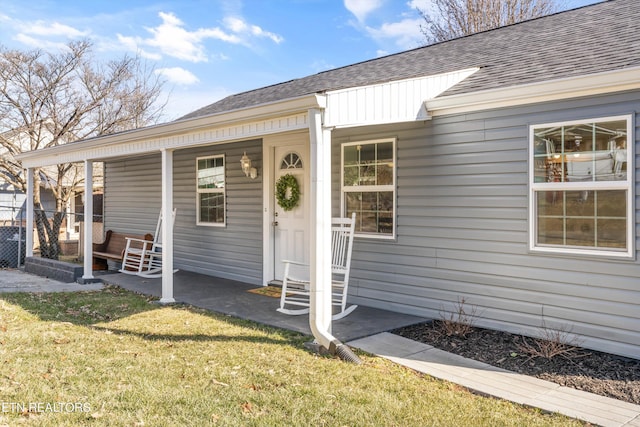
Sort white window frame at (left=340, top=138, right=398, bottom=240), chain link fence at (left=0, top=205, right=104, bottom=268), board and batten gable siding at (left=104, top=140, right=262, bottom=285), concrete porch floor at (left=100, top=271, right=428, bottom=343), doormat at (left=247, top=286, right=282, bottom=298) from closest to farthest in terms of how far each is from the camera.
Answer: concrete porch floor at (left=100, top=271, right=428, bottom=343), white window frame at (left=340, top=138, right=398, bottom=240), doormat at (left=247, top=286, right=282, bottom=298), board and batten gable siding at (left=104, top=140, right=262, bottom=285), chain link fence at (left=0, top=205, right=104, bottom=268)

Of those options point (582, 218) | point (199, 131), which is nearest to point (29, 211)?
point (199, 131)

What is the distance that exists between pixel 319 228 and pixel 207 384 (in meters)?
1.58

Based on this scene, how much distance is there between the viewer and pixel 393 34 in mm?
21109

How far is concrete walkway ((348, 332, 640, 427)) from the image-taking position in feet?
10.2

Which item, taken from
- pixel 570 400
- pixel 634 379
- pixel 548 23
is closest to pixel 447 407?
pixel 570 400

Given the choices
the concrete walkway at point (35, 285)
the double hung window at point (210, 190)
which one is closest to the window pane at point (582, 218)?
the double hung window at point (210, 190)

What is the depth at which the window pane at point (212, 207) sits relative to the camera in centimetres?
848

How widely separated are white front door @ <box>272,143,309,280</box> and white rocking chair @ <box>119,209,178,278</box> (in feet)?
6.63

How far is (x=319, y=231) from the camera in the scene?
14.2 ft

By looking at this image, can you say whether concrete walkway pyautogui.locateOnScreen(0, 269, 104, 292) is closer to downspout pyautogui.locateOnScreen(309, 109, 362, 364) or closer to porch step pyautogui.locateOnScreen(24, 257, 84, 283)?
porch step pyautogui.locateOnScreen(24, 257, 84, 283)

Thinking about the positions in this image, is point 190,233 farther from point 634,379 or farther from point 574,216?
point 634,379

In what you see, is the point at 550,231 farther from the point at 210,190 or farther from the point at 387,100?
the point at 210,190

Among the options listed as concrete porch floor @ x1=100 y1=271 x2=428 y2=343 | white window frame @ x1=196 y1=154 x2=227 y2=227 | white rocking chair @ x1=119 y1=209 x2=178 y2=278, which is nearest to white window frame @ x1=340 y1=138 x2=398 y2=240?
concrete porch floor @ x1=100 y1=271 x2=428 y2=343

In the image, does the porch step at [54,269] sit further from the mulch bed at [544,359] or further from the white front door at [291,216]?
the mulch bed at [544,359]
